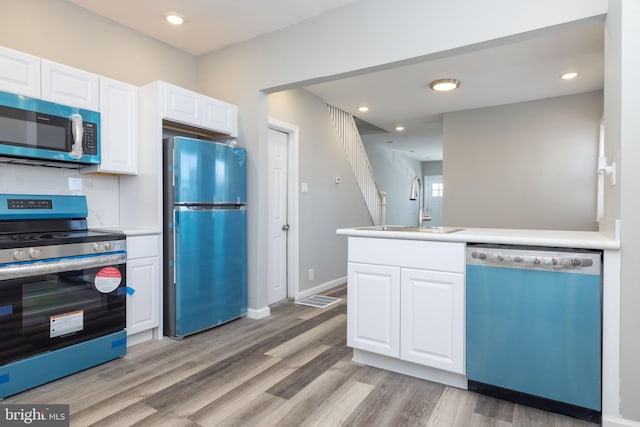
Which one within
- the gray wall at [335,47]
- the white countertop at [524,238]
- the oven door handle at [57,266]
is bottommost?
the oven door handle at [57,266]

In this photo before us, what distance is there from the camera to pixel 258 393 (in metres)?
2.09

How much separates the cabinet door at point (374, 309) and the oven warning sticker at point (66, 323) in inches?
68.5

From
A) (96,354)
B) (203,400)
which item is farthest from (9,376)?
(203,400)

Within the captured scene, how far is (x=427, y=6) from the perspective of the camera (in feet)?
8.38

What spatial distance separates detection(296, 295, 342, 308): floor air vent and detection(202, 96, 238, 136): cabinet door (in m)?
2.02

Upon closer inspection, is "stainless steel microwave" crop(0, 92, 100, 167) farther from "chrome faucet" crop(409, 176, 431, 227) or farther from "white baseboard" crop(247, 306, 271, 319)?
"chrome faucet" crop(409, 176, 431, 227)

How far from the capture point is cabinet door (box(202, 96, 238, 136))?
3.28 metres

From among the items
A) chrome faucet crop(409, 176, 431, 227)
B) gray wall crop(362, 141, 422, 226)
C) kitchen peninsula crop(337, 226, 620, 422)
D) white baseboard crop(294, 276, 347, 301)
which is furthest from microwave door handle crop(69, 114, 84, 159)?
gray wall crop(362, 141, 422, 226)

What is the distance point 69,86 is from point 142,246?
4.06ft

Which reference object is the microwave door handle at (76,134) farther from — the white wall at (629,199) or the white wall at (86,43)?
the white wall at (629,199)

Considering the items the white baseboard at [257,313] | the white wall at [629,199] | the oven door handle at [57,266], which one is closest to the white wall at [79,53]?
the oven door handle at [57,266]

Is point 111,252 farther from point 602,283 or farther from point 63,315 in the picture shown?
point 602,283

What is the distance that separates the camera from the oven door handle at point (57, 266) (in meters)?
2.01

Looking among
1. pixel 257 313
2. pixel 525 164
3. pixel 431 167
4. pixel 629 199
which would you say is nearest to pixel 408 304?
pixel 629 199
